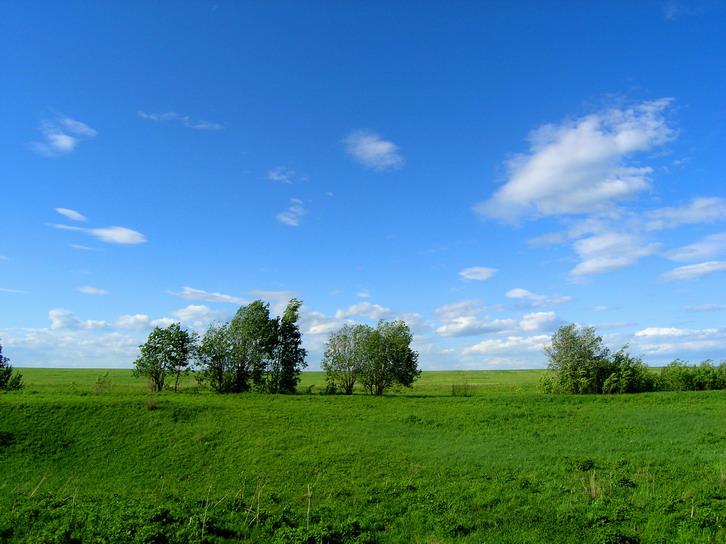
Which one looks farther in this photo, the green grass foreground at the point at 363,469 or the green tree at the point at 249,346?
the green tree at the point at 249,346

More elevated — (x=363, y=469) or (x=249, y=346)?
(x=249, y=346)

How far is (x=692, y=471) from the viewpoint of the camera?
18656 millimetres

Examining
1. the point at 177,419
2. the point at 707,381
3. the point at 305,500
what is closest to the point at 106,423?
the point at 177,419

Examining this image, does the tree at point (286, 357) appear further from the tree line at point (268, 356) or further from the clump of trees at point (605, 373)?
the clump of trees at point (605, 373)

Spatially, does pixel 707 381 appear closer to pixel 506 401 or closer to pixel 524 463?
pixel 506 401

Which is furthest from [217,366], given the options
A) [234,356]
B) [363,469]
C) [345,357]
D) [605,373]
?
[605,373]

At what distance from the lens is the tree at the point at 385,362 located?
5191cm

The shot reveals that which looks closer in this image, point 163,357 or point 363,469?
point 363,469

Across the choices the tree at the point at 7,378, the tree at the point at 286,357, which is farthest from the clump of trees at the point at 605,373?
the tree at the point at 7,378

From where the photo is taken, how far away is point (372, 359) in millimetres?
51969

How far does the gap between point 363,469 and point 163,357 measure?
35.3 meters

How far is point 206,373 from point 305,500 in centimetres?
3521

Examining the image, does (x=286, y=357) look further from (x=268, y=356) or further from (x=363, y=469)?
(x=363, y=469)

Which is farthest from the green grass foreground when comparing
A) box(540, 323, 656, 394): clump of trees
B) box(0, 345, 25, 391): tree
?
box(0, 345, 25, 391): tree
